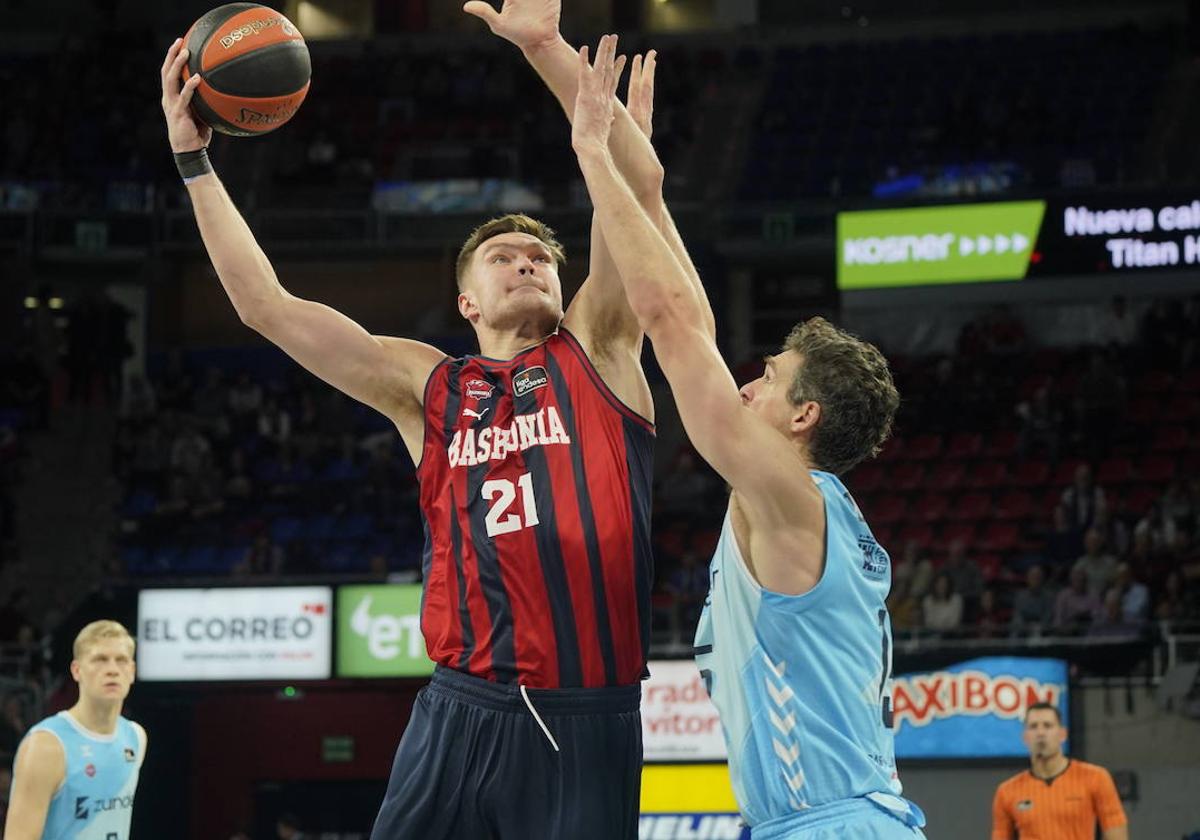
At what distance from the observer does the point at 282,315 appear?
4684mm

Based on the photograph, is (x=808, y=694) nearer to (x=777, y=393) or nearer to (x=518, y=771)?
(x=777, y=393)

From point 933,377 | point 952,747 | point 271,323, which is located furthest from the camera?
point 933,377

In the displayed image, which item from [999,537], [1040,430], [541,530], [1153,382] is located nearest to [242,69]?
[541,530]

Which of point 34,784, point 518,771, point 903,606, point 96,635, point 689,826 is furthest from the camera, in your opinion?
point 903,606

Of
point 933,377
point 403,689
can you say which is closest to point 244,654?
point 403,689

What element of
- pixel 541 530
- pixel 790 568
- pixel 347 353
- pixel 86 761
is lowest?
pixel 86 761

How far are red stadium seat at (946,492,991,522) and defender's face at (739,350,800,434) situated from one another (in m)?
14.2

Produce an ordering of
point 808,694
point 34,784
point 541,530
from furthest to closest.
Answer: point 34,784
point 541,530
point 808,694

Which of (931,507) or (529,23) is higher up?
(931,507)

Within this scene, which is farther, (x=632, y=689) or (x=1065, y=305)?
(x=1065, y=305)

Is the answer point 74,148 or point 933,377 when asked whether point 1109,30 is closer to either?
point 933,377

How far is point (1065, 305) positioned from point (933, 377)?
299 centimetres

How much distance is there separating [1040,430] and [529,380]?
1463 centimetres

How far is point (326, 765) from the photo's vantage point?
18.9m
